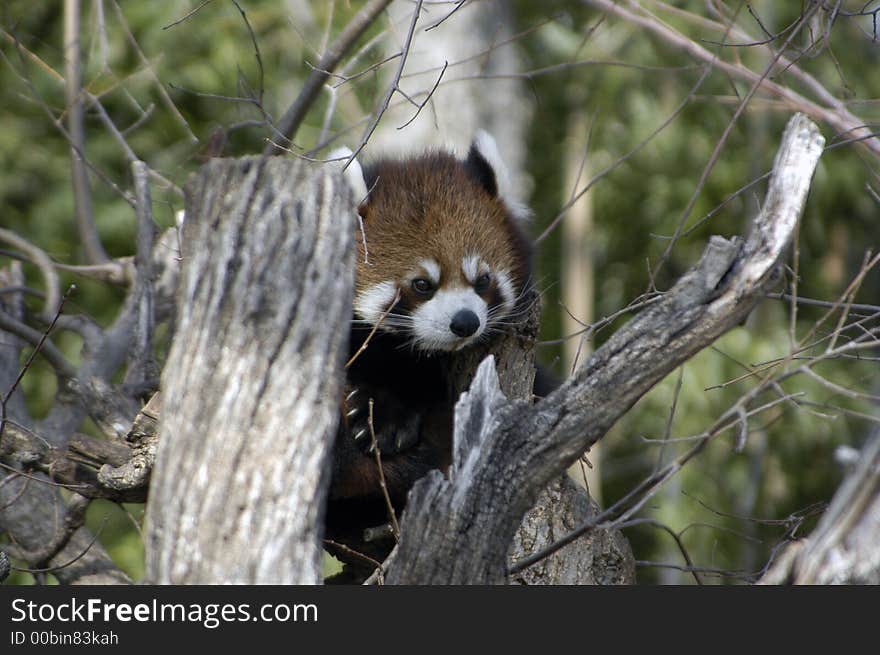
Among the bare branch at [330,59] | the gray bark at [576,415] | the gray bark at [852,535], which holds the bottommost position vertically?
the gray bark at [852,535]

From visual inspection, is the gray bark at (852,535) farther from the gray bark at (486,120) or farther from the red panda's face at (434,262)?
the red panda's face at (434,262)

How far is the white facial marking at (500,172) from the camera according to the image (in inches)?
130

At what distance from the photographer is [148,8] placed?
5.83m

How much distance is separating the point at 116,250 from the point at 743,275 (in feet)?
16.8

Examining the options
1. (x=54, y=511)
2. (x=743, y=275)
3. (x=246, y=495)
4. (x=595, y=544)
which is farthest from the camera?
(x=54, y=511)

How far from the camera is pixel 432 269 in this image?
9.75 ft

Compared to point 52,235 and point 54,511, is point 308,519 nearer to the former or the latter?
point 54,511

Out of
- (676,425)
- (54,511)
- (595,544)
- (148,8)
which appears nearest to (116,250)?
(148,8)

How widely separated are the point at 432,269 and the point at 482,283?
165mm

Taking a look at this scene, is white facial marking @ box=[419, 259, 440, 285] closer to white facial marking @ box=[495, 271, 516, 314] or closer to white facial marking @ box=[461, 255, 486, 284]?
white facial marking @ box=[461, 255, 486, 284]

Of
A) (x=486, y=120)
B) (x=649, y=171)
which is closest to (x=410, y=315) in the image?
(x=486, y=120)

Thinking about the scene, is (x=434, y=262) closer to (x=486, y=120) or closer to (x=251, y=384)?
(x=251, y=384)

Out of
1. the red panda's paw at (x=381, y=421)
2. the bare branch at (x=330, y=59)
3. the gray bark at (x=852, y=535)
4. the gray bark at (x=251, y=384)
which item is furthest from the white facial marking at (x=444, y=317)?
the gray bark at (x=852, y=535)

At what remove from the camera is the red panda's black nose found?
9.19 ft
